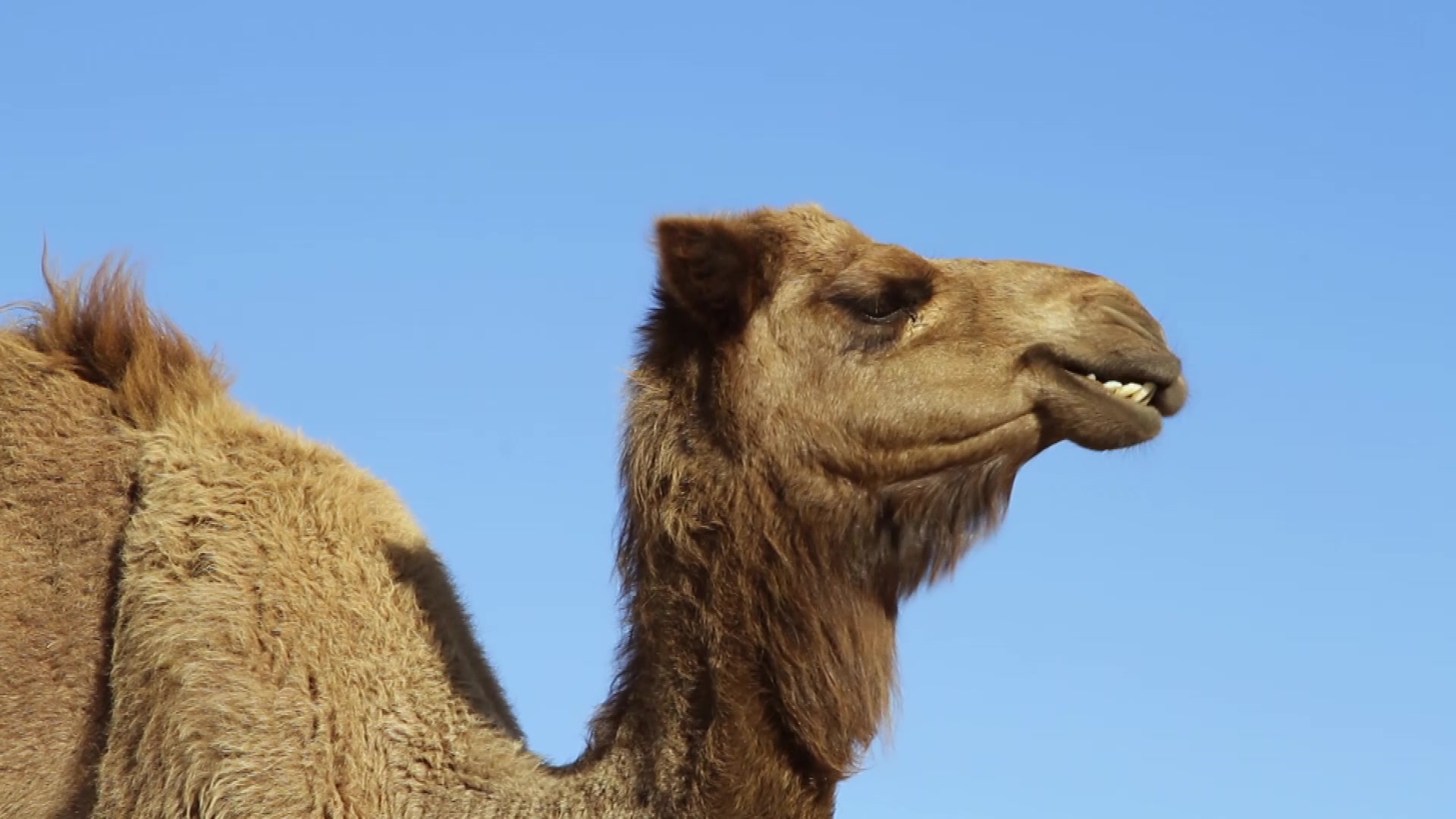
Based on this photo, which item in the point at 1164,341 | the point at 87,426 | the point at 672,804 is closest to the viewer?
the point at 672,804

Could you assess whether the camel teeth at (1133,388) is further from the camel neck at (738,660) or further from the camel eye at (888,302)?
the camel neck at (738,660)

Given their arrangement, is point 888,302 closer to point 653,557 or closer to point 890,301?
point 890,301

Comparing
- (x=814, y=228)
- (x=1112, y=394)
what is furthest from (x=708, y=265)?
(x=1112, y=394)

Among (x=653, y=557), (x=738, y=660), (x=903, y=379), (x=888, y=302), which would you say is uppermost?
(x=888, y=302)

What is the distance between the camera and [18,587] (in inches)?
211

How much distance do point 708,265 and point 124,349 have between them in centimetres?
185

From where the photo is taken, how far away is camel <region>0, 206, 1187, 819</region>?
5004mm

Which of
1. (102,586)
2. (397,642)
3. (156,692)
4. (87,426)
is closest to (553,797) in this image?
(397,642)

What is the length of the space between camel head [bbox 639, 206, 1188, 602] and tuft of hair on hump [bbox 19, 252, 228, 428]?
1483 mm

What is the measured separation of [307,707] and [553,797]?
0.70 meters

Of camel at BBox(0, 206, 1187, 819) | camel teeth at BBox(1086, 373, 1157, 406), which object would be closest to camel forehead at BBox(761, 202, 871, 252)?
camel at BBox(0, 206, 1187, 819)

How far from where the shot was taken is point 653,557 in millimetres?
5312

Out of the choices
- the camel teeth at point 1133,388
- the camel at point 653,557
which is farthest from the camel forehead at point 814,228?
the camel teeth at point 1133,388

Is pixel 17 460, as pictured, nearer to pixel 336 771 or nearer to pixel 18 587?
pixel 18 587
